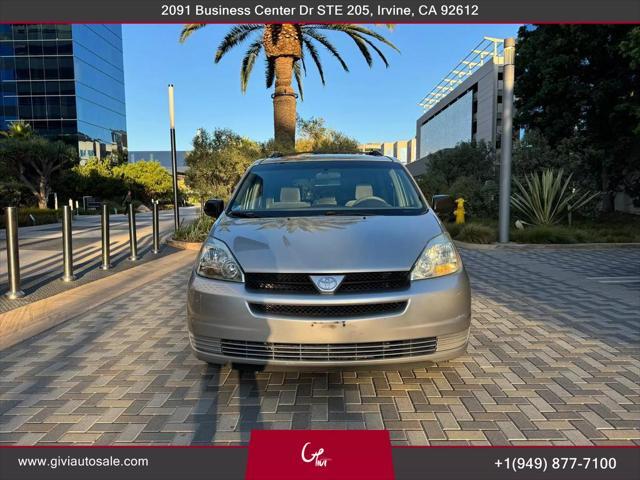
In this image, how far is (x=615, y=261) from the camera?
9250 mm

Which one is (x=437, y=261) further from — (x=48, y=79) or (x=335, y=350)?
(x=48, y=79)

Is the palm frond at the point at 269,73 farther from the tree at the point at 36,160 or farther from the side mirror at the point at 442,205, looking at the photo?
the tree at the point at 36,160

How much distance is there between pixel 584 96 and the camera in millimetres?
16906

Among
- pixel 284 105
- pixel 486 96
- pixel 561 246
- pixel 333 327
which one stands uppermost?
pixel 486 96

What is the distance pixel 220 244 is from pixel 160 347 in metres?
1.62

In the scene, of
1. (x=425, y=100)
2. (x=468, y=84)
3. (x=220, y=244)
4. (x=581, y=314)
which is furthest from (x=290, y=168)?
(x=425, y=100)

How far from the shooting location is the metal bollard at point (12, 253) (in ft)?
19.4

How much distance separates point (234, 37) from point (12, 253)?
43.8 ft

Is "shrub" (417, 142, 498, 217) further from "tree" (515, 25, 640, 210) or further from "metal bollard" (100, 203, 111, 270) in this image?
"metal bollard" (100, 203, 111, 270)

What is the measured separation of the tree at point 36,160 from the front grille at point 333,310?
121 ft

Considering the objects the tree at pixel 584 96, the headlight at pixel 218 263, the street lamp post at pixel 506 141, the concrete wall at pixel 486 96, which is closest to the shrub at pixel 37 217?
the street lamp post at pixel 506 141

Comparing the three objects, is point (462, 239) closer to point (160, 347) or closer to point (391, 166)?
point (391, 166)

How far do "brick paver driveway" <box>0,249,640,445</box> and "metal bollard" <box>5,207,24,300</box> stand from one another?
66.4 inches
